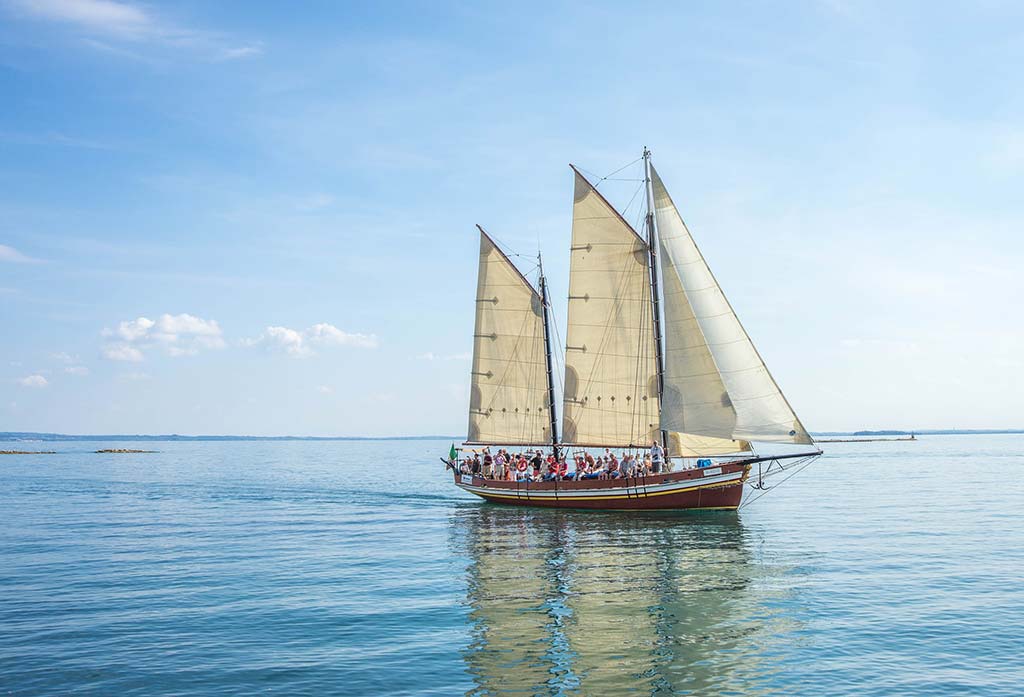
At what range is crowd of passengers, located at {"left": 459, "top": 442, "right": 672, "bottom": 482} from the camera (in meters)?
52.9

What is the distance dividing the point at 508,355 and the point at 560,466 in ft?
29.6

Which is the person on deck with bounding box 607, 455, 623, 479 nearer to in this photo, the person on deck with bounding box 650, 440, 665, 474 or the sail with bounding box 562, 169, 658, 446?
the sail with bounding box 562, 169, 658, 446

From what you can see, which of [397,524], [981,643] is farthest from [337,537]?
[981,643]

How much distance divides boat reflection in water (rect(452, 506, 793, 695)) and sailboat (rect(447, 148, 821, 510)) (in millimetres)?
5716

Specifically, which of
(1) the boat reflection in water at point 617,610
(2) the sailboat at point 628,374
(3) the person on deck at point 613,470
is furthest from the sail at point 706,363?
(1) the boat reflection in water at point 617,610

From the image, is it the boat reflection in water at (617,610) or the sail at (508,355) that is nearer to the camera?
the boat reflection in water at (617,610)

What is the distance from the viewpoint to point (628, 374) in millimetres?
54719

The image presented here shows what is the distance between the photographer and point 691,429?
4853cm

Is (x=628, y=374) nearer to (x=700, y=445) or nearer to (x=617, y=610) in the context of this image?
(x=700, y=445)

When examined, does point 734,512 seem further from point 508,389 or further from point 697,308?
point 508,389

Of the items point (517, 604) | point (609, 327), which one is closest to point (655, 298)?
point (609, 327)

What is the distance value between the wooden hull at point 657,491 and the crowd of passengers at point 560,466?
1.97 ft

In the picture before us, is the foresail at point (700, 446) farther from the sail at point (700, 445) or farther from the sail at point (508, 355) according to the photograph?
the sail at point (508, 355)

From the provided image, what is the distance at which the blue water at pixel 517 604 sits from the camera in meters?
20.2
